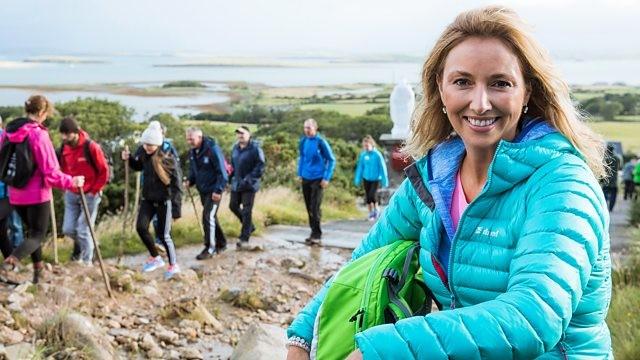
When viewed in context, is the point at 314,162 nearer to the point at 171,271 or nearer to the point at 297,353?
the point at 171,271

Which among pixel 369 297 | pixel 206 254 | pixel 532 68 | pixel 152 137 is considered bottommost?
pixel 206 254

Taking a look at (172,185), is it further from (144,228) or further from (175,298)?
(175,298)

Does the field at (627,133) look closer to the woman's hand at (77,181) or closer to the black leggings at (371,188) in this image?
the black leggings at (371,188)

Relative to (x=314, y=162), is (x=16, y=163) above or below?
above

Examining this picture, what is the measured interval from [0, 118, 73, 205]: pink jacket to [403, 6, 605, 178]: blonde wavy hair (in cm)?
573

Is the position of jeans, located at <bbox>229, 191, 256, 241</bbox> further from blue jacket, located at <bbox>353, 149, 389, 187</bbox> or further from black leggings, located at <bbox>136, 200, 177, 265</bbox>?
blue jacket, located at <bbox>353, 149, 389, 187</bbox>

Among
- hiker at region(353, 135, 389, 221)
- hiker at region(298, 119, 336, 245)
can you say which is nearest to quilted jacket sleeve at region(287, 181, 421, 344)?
hiker at region(298, 119, 336, 245)

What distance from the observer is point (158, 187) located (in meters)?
8.30

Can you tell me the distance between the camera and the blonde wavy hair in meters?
1.72

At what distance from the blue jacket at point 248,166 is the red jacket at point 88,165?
225 cm

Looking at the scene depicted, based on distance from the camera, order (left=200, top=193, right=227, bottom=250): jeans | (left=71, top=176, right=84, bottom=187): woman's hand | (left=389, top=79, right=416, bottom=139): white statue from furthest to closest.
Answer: (left=389, top=79, right=416, bottom=139): white statue
(left=200, top=193, right=227, bottom=250): jeans
(left=71, top=176, right=84, bottom=187): woman's hand

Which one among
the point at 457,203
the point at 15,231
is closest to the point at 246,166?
the point at 15,231

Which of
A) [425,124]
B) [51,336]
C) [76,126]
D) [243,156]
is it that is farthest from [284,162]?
[425,124]

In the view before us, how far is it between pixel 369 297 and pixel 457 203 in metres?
0.35
